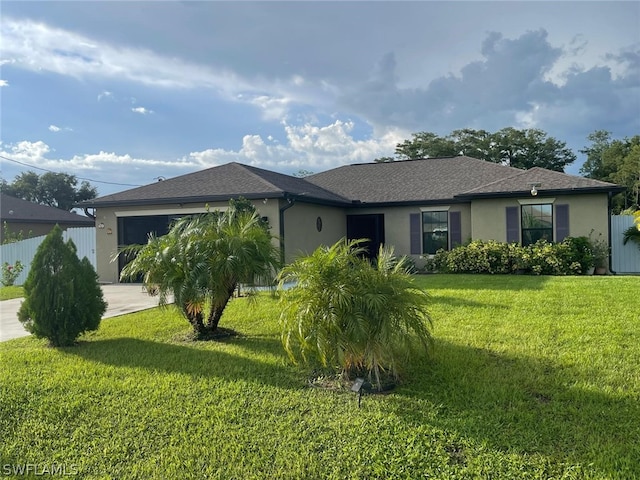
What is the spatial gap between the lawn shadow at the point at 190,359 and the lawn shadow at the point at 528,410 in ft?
4.99

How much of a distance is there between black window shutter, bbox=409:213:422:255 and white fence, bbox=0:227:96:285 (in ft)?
39.9

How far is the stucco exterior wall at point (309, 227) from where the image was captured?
13875 mm

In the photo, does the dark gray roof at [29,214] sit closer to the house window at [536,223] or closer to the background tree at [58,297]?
the background tree at [58,297]

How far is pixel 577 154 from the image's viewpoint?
42.2 meters

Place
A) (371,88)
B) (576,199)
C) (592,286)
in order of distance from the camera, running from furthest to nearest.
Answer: (371,88), (576,199), (592,286)

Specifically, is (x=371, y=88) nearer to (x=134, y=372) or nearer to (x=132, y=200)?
(x=132, y=200)

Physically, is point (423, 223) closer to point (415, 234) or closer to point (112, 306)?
point (415, 234)

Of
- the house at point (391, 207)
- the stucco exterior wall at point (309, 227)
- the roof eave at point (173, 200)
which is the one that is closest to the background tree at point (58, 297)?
the stucco exterior wall at point (309, 227)

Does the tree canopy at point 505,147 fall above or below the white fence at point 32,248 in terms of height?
above

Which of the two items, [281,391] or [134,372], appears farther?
[134,372]

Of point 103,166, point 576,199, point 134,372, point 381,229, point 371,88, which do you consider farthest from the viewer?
point 103,166

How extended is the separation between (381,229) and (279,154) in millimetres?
10761

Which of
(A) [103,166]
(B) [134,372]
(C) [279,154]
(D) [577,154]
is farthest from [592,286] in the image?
(D) [577,154]

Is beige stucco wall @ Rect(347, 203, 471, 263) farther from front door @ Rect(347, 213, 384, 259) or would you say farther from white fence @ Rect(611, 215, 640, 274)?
white fence @ Rect(611, 215, 640, 274)
